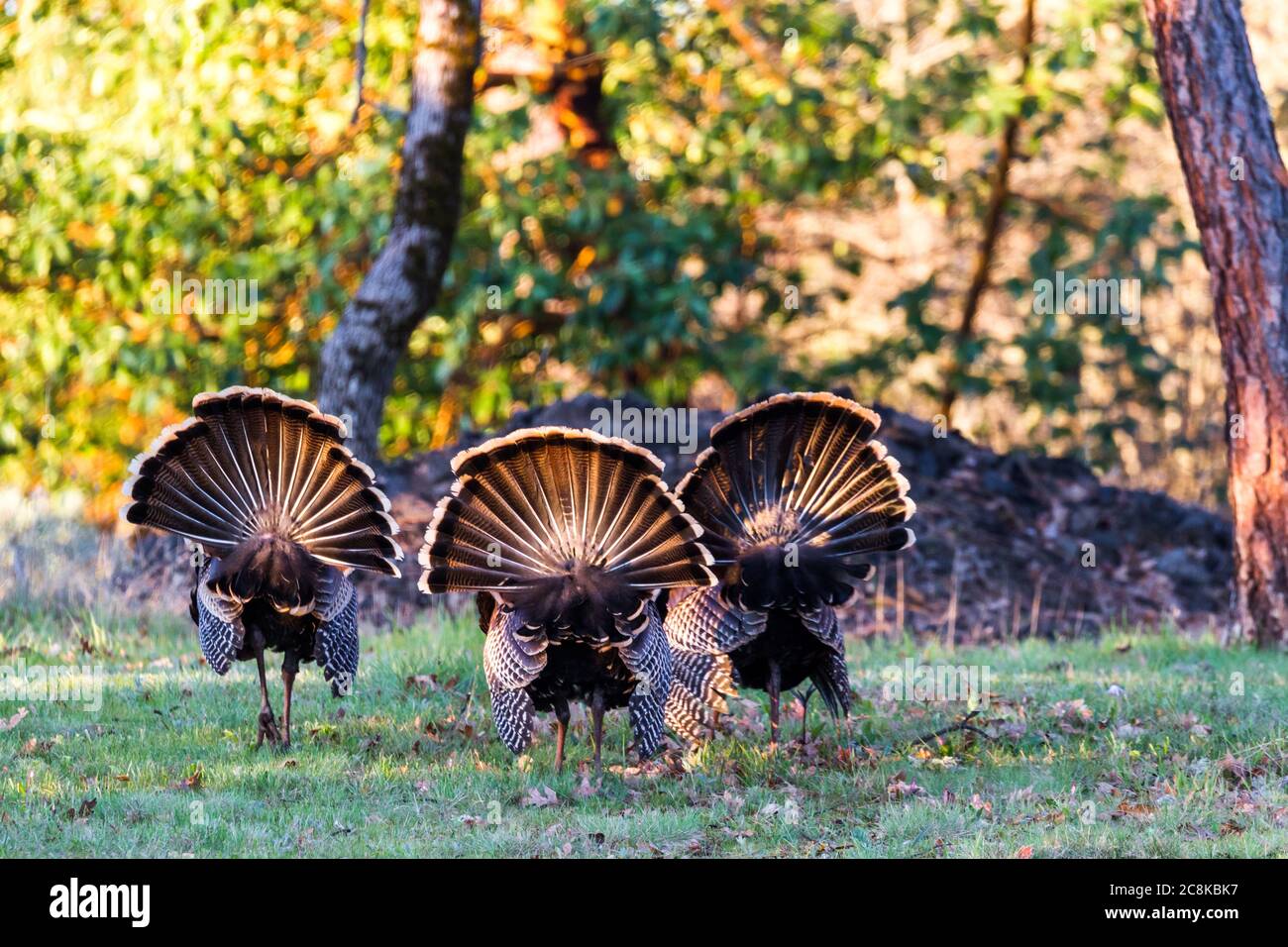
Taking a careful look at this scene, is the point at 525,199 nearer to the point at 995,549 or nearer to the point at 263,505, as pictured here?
the point at 995,549

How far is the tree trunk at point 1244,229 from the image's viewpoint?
1038cm

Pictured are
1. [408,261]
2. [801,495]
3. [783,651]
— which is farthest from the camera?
[408,261]

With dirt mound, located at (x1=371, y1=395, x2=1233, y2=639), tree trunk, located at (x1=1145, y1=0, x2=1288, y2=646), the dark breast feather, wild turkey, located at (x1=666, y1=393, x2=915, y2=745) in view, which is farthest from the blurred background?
wild turkey, located at (x1=666, y1=393, x2=915, y2=745)

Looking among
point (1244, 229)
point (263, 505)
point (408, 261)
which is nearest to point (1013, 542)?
point (1244, 229)

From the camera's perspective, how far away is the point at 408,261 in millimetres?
13609

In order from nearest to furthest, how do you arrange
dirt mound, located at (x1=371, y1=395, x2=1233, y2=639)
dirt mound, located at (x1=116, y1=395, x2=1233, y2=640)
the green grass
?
the green grass < dirt mound, located at (x1=116, y1=395, x2=1233, y2=640) < dirt mound, located at (x1=371, y1=395, x2=1233, y2=639)

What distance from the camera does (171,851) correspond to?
6109 mm

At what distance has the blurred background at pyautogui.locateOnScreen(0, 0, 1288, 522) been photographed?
14.8m

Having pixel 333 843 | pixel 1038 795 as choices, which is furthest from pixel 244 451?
pixel 1038 795

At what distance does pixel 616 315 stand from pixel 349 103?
12.6ft

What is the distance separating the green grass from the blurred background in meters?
6.13

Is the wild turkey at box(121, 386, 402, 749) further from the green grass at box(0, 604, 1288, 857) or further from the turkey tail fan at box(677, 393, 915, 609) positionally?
the turkey tail fan at box(677, 393, 915, 609)

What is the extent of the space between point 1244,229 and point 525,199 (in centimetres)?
724
